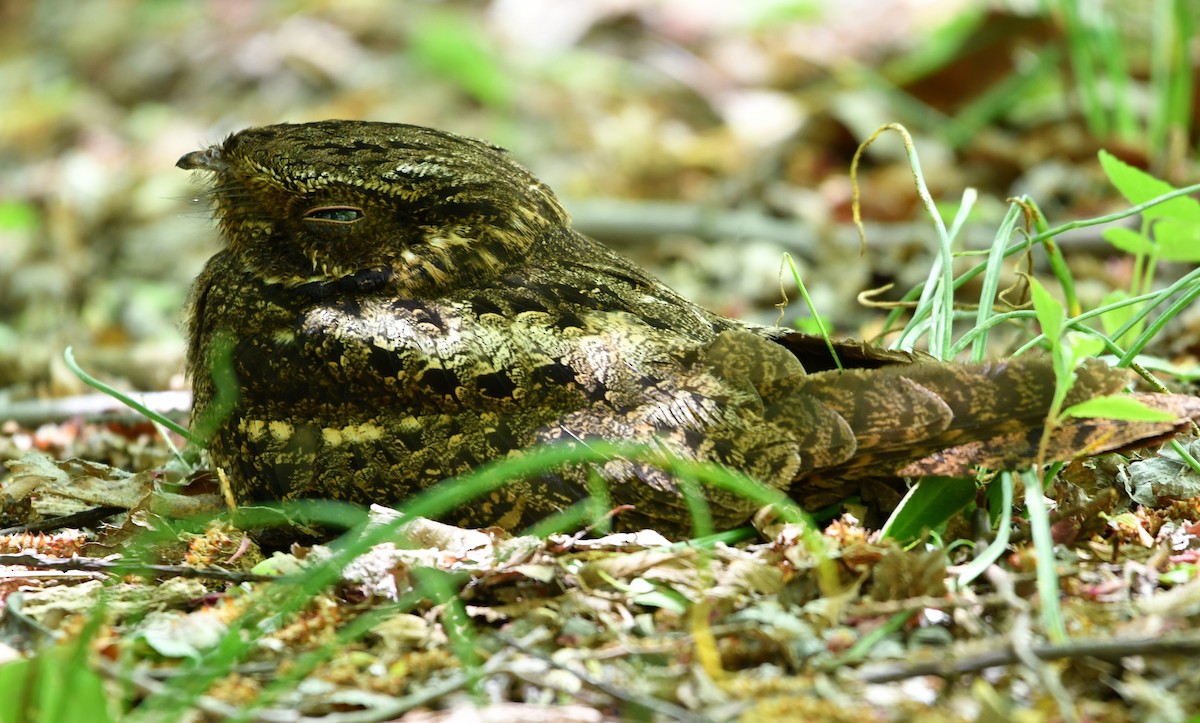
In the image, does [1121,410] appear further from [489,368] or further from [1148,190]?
[489,368]

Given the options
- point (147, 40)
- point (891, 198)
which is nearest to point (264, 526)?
point (891, 198)

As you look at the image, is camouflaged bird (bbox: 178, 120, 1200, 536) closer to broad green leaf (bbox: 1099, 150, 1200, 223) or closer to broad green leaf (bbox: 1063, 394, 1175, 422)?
broad green leaf (bbox: 1063, 394, 1175, 422)

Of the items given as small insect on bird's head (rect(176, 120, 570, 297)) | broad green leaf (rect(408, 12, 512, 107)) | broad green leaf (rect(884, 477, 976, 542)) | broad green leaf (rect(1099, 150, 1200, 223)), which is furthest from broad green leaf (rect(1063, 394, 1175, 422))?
broad green leaf (rect(408, 12, 512, 107))

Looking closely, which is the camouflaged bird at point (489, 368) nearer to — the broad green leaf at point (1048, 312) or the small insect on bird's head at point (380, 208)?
the small insect on bird's head at point (380, 208)

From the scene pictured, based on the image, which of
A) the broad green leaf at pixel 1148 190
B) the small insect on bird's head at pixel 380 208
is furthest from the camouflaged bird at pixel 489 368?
the broad green leaf at pixel 1148 190

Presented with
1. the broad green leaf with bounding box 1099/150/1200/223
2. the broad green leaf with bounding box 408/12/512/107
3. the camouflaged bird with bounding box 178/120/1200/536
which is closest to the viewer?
the camouflaged bird with bounding box 178/120/1200/536

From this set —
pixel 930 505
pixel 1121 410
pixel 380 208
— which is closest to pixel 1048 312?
pixel 1121 410

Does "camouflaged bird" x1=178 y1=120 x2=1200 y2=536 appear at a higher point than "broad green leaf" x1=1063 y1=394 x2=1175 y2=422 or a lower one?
higher
